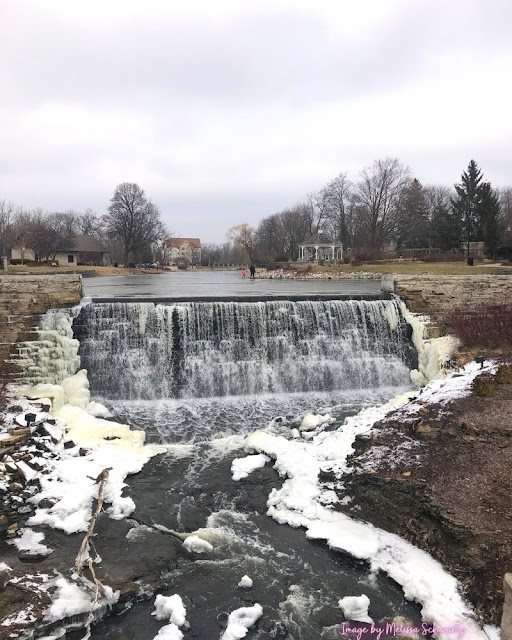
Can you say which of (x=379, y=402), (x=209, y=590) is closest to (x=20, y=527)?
(x=209, y=590)

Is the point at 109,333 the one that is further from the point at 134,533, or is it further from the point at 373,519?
the point at 373,519

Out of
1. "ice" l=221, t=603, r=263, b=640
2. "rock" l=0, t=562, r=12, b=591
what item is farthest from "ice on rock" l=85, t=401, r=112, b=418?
"ice" l=221, t=603, r=263, b=640

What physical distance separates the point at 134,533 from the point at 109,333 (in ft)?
24.3

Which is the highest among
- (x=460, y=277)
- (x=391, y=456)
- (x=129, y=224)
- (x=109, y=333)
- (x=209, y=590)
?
(x=129, y=224)

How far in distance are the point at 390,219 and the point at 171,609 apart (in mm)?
55474

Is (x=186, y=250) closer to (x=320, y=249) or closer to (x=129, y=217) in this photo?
(x=129, y=217)

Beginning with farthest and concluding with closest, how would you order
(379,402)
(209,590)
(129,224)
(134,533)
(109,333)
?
(129,224), (109,333), (379,402), (134,533), (209,590)

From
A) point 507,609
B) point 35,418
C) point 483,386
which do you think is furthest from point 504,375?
point 35,418

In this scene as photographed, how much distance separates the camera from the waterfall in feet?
42.1

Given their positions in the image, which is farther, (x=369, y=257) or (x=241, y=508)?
(x=369, y=257)

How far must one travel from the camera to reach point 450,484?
6742 millimetres

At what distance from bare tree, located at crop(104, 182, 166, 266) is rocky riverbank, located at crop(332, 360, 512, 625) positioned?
52458mm

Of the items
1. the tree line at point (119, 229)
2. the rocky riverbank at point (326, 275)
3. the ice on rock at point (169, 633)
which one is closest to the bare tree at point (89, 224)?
the tree line at point (119, 229)

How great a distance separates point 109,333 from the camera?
13.2 m
